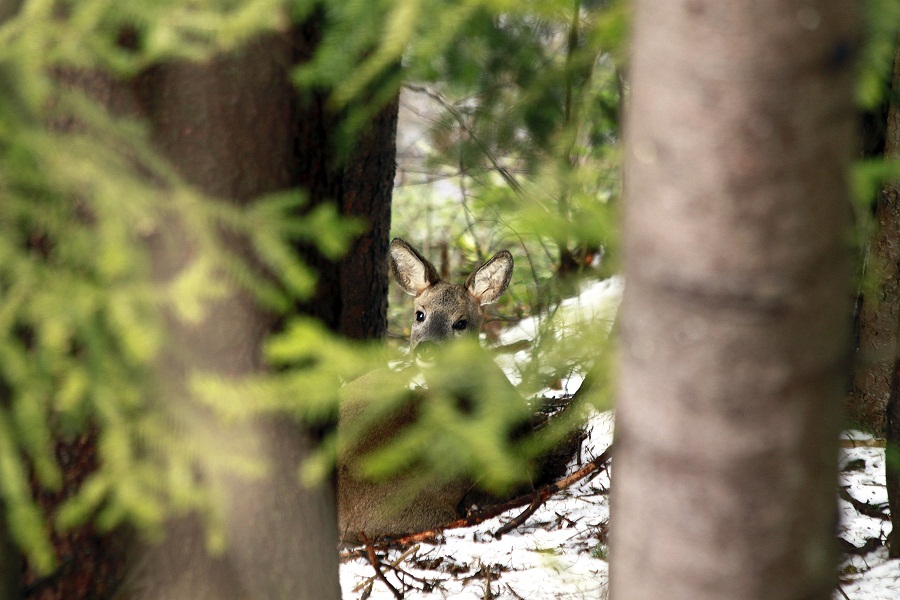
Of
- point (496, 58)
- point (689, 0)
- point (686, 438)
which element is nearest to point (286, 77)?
point (496, 58)

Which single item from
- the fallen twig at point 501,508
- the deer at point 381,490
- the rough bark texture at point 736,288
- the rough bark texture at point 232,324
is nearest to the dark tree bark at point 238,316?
the rough bark texture at point 232,324

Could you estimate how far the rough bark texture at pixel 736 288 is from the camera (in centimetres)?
108

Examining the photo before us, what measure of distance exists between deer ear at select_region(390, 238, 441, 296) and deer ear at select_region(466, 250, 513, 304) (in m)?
0.23

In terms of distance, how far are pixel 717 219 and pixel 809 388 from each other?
0.27 meters

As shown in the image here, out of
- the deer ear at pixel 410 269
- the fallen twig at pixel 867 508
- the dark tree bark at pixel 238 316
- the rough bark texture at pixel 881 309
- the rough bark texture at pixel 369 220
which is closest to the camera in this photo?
the dark tree bark at pixel 238 316

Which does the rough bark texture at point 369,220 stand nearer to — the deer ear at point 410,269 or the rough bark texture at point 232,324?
the deer ear at point 410,269

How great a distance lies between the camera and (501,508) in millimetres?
4035

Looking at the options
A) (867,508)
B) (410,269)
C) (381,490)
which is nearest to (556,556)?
(381,490)

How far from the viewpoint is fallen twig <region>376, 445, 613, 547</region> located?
12.7ft

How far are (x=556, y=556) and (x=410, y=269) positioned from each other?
1984 millimetres

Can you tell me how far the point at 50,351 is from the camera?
5.35 feet

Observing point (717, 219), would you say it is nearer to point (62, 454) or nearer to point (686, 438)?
point (686, 438)

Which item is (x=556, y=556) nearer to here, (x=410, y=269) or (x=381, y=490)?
(x=381, y=490)

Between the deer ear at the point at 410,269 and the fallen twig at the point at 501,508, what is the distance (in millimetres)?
1452
